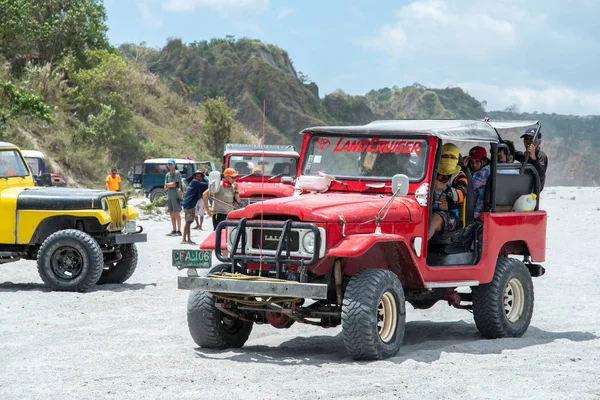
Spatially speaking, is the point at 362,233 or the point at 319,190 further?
the point at 319,190

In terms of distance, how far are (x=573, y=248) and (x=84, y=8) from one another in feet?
120

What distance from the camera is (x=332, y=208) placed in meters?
8.26

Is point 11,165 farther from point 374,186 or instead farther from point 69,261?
point 374,186

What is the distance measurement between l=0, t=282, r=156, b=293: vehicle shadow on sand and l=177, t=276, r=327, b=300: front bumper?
5.52 meters

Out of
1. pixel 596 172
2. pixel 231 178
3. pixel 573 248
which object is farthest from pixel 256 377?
pixel 596 172

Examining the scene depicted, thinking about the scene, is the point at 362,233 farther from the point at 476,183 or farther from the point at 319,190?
the point at 476,183

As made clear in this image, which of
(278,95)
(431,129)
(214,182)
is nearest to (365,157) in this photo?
(431,129)

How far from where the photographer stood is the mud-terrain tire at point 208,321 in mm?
8570

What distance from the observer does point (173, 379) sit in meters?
7.31

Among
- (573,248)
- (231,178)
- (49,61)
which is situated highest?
(49,61)

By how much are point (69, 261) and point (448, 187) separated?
5.82m

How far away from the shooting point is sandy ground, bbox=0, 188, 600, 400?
697cm

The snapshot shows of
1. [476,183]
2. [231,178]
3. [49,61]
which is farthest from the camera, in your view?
→ [49,61]

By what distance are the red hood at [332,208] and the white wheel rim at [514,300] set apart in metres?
1.73
